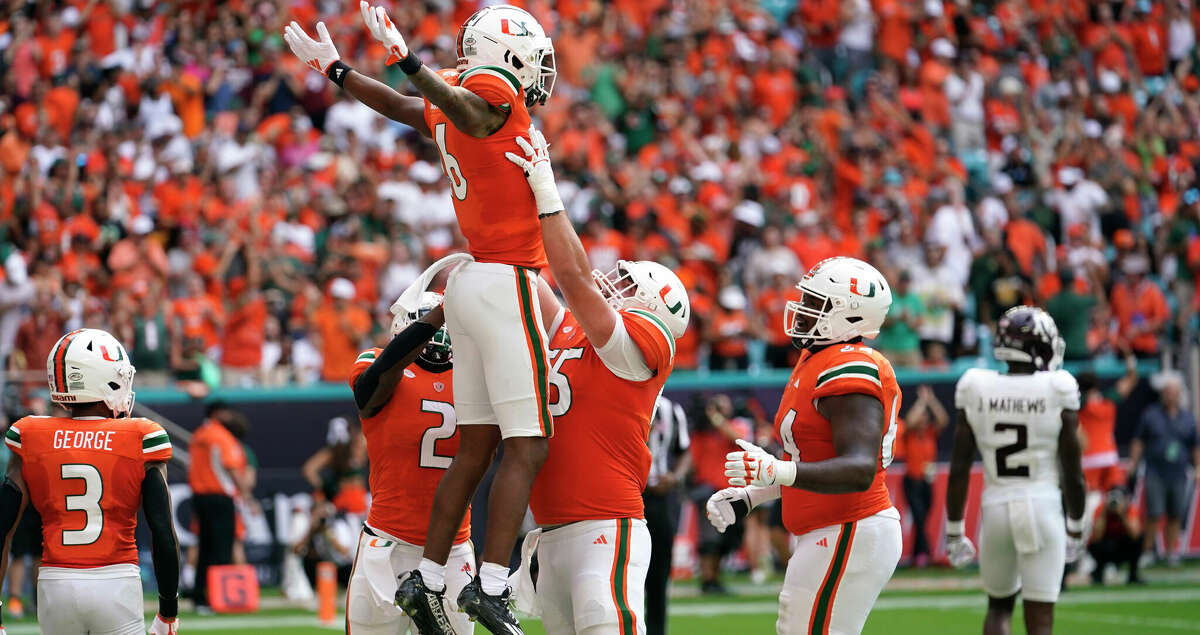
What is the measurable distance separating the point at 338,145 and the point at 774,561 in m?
6.65

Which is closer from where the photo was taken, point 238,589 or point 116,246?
point 238,589

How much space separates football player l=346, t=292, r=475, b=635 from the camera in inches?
257

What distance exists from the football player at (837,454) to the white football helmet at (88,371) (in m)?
2.54

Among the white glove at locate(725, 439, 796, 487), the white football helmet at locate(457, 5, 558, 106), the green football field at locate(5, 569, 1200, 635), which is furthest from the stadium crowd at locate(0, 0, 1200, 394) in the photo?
the white glove at locate(725, 439, 796, 487)

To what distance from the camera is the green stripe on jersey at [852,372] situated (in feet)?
19.2

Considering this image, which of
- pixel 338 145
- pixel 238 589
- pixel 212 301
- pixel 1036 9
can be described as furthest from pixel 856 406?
pixel 1036 9

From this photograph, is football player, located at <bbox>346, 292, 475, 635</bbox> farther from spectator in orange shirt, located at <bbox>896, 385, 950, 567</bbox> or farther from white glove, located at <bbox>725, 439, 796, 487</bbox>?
spectator in orange shirt, located at <bbox>896, 385, 950, 567</bbox>

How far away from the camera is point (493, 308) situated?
573cm

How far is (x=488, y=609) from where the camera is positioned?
5.56 m

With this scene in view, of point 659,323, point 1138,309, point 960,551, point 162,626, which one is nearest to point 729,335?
point 1138,309

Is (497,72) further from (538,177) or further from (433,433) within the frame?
(433,433)

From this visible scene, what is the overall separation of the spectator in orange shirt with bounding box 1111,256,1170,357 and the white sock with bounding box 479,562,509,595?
13227 millimetres

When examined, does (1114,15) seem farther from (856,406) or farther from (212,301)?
(856,406)

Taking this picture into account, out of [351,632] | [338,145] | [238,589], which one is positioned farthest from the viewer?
[338,145]
